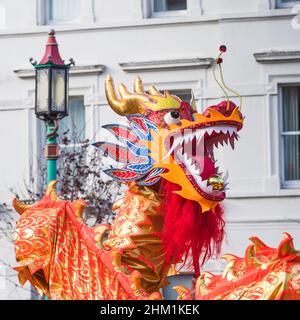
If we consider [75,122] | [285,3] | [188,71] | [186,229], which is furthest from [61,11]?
[186,229]

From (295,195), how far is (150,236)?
9.44m

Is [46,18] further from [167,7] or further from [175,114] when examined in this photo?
[175,114]

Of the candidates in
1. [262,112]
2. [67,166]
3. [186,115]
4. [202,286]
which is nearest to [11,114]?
[67,166]

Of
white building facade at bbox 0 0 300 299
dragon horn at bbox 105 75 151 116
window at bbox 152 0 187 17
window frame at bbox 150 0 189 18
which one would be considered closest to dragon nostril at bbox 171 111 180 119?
dragon horn at bbox 105 75 151 116

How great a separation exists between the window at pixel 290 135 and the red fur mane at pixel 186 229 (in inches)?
372

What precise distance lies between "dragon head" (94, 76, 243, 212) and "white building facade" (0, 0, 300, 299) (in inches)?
336

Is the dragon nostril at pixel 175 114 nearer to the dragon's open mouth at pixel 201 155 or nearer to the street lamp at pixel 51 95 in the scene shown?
the dragon's open mouth at pixel 201 155

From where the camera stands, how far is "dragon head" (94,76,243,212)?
7461mm

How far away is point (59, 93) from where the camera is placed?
1168 centimetres

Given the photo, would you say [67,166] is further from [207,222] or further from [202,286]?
[202,286]

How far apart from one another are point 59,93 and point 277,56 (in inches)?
228

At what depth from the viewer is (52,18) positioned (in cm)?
1797

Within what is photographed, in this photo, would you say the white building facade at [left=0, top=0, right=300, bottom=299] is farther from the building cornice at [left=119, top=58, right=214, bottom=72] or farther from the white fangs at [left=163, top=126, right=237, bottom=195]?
the white fangs at [left=163, top=126, right=237, bottom=195]

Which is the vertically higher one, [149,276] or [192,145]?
[192,145]
